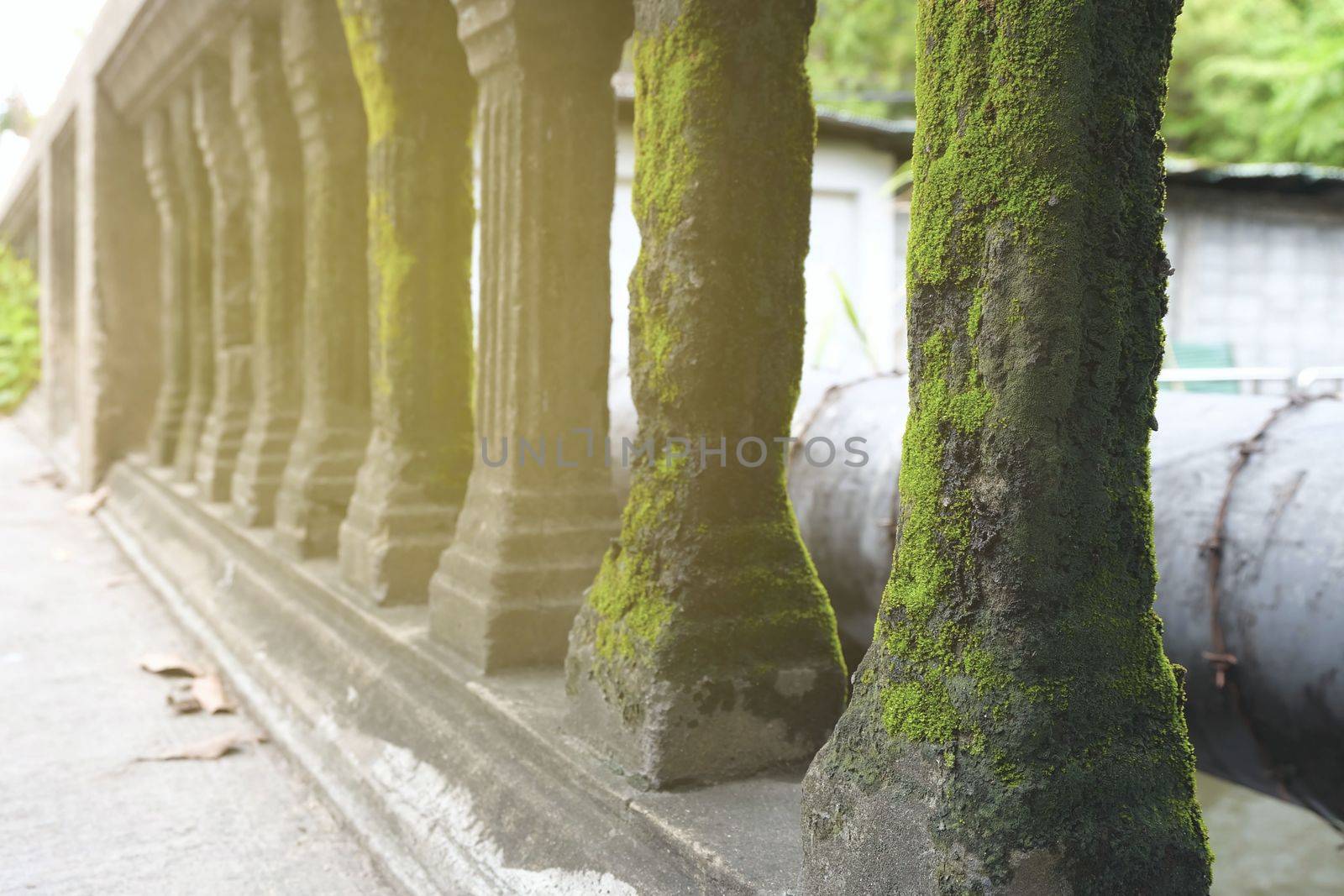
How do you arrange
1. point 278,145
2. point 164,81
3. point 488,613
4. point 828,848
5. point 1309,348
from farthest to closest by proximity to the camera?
point 1309,348, point 164,81, point 278,145, point 488,613, point 828,848

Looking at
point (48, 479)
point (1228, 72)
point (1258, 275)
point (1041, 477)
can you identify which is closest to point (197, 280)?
point (48, 479)

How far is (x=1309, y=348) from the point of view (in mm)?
11523

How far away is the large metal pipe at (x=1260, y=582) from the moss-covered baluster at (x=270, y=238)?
306cm

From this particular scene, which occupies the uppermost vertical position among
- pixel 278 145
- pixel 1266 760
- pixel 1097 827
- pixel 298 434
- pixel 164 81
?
pixel 164 81

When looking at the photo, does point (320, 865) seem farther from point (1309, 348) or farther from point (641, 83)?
point (1309, 348)

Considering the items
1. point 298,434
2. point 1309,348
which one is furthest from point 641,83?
point 1309,348

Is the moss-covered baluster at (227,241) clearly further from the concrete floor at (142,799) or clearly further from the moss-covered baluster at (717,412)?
the moss-covered baluster at (717,412)

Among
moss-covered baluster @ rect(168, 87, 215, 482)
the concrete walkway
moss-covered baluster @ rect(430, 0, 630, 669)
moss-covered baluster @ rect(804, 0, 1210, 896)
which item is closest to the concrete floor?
the concrete walkway

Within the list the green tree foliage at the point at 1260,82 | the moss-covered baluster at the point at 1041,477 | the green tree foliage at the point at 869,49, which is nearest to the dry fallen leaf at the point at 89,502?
the moss-covered baluster at the point at 1041,477

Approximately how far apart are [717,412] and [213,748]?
1631 millimetres

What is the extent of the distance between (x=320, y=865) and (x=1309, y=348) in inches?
474

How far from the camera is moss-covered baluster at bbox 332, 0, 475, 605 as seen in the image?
9.16ft

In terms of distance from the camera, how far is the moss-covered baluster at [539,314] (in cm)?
223

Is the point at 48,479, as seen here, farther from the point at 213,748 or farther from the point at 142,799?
the point at 142,799
